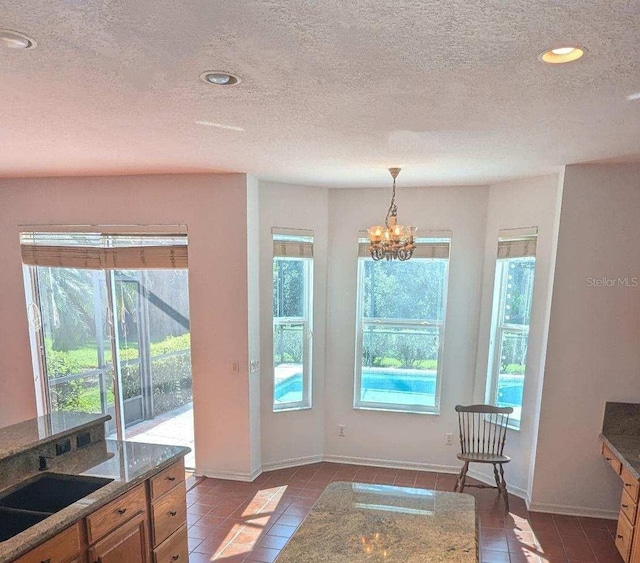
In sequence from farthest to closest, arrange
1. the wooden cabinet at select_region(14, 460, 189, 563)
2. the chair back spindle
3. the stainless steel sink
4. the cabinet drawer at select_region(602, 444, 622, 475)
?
the chair back spindle
the cabinet drawer at select_region(602, 444, 622, 475)
the stainless steel sink
the wooden cabinet at select_region(14, 460, 189, 563)

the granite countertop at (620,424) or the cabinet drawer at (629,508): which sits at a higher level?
the granite countertop at (620,424)

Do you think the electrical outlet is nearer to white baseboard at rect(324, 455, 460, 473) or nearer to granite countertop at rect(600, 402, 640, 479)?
white baseboard at rect(324, 455, 460, 473)

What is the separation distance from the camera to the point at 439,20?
120 centimetres

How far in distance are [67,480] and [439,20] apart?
256cm

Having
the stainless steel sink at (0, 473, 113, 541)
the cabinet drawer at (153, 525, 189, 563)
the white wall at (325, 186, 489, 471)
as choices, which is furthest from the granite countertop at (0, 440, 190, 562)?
the white wall at (325, 186, 489, 471)

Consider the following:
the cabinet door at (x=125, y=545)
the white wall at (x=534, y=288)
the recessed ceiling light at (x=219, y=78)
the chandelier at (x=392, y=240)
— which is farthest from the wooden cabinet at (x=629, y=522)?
the recessed ceiling light at (x=219, y=78)

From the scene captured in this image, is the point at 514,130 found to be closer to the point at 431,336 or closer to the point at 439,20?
the point at 439,20

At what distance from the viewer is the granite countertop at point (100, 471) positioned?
1.55 metres

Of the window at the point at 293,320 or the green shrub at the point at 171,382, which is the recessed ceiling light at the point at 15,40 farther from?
the green shrub at the point at 171,382

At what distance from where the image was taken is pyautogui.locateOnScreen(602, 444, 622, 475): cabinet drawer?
2.78m

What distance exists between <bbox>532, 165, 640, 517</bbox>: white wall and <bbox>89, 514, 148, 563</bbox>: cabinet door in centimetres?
293

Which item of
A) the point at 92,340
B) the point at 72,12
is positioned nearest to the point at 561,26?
the point at 72,12

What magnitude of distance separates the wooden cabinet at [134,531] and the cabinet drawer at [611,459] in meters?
2.87

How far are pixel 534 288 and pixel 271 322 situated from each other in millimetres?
2353
